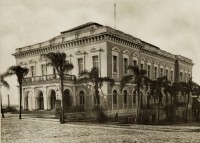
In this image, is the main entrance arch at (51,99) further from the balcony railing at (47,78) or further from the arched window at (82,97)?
the arched window at (82,97)

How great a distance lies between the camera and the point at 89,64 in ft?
51.7

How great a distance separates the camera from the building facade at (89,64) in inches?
595

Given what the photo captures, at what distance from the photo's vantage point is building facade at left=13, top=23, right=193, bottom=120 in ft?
49.5

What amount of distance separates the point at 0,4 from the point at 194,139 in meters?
7.21

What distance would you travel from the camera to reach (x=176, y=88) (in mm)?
17859

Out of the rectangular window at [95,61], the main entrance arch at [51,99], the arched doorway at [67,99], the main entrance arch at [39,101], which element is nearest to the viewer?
the rectangular window at [95,61]

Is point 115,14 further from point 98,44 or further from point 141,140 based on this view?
point 98,44

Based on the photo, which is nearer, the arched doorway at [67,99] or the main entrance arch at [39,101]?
the arched doorway at [67,99]

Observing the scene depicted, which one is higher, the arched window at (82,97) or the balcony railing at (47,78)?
the balcony railing at (47,78)

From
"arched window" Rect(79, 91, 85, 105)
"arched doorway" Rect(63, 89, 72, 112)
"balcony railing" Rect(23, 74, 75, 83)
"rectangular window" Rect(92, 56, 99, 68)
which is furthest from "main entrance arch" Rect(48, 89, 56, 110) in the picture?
"rectangular window" Rect(92, 56, 99, 68)

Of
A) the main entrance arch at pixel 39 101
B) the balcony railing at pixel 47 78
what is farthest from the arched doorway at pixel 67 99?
the main entrance arch at pixel 39 101

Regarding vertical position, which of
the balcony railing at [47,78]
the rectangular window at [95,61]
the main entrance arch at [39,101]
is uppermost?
the rectangular window at [95,61]

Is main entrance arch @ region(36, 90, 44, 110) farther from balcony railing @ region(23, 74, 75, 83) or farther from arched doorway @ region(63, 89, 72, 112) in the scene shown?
arched doorway @ region(63, 89, 72, 112)

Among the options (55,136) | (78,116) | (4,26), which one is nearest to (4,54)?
(4,26)
